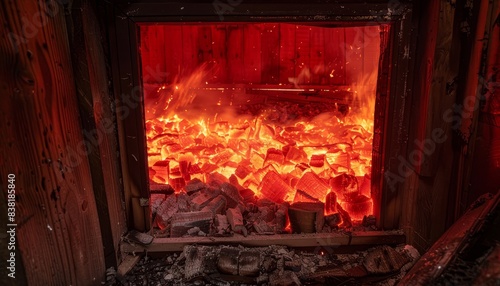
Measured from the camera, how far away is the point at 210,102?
6.86 metres

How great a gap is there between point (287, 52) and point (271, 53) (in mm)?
297

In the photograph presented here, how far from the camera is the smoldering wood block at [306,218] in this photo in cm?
359

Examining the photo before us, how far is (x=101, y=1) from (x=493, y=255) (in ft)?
9.86

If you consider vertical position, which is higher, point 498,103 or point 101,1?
point 101,1

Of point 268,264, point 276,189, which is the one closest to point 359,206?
point 276,189

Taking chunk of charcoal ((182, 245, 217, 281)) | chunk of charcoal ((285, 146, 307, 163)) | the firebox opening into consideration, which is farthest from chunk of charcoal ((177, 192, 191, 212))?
chunk of charcoal ((285, 146, 307, 163))

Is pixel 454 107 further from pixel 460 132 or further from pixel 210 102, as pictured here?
pixel 210 102

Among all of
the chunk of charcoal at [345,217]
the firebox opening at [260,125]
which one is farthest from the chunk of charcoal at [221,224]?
the chunk of charcoal at [345,217]

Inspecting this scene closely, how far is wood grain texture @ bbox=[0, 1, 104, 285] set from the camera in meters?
2.12

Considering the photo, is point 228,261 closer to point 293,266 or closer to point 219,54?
point 293,266

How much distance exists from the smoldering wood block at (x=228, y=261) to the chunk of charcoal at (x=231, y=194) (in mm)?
763

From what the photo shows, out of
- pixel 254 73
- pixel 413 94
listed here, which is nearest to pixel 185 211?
pixel 413 94

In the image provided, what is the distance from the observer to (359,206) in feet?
12.6

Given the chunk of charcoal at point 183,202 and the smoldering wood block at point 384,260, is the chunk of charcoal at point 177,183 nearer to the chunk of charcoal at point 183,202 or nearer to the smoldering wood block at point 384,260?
the chunk of charcoal at point 183,202
